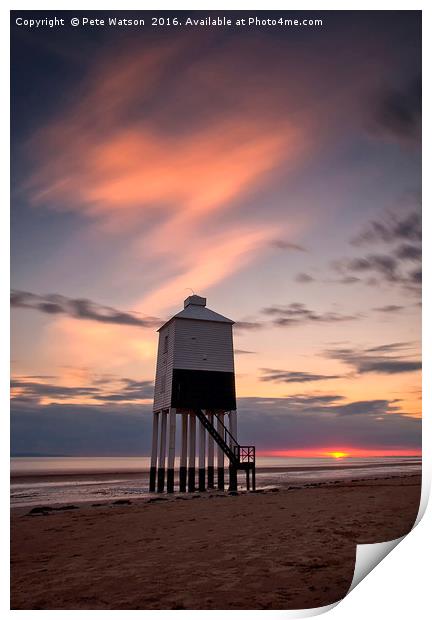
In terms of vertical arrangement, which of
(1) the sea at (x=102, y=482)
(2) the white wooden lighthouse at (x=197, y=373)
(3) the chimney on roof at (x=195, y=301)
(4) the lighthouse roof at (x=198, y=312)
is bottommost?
(1) the sea at (x=102, y=482)

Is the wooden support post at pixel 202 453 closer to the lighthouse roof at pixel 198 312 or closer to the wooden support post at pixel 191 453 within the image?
the wooden support post at pixel 191 453

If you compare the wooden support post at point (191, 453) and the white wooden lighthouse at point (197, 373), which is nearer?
the white wooden lighthouse at point (197, 373)

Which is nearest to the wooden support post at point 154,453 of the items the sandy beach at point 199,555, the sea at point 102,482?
the sea at point 102,482

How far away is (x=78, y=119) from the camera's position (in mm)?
13930

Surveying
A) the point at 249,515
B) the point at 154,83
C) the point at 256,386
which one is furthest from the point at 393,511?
the point at 154,83

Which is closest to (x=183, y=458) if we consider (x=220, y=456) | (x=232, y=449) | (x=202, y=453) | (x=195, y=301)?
(x=202, y=453)

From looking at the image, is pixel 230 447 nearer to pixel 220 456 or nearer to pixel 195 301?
pixel 220 456

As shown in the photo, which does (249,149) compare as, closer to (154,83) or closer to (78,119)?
(154,83)

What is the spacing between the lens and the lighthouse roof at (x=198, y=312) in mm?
24750

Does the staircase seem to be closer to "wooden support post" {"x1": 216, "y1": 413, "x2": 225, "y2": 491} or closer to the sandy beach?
"wooden support post" {"x1": 216, "y1": 413, "x2": 225, "y2": 491}

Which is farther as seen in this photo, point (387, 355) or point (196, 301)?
point (196, 301)

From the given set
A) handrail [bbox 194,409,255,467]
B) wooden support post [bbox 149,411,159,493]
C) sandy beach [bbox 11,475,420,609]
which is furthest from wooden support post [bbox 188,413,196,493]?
sandy beach [bbox 11,475,420,609]

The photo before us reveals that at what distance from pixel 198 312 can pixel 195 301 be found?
33.4 inches

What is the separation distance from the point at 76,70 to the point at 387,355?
10.7 meters
